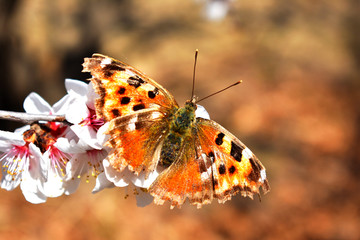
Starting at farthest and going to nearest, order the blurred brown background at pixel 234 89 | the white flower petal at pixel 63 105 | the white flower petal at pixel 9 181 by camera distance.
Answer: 1. the blurred brown background at pixel 234 89
2. the white flower petal at pixel 9 181
3. the white flower petal at pixel 63 105

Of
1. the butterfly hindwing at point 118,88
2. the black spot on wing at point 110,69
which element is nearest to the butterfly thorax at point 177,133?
the butterfly hindwing at point 118,88

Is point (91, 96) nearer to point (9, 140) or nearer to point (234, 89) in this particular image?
point (9, 140)

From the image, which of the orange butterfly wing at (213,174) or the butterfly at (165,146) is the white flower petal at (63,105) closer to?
the butterfly at (165,146)

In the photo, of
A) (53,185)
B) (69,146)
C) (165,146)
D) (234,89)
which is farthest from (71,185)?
(234,89)

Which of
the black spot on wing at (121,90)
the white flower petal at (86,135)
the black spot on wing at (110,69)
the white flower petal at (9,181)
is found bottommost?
the white flower petal at (9,181)

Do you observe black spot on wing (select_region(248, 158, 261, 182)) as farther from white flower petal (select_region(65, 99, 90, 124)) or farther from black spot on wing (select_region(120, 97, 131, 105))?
white flower petal (select_region(65, 99, 90, 124))

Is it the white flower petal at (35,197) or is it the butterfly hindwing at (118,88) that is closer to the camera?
the butterfly hindwing at (118,88)

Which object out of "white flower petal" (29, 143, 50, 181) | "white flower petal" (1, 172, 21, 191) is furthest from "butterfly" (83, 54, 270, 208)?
"white flower petal" (1, 172, 21, 191)

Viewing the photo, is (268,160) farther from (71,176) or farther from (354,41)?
(71,176)

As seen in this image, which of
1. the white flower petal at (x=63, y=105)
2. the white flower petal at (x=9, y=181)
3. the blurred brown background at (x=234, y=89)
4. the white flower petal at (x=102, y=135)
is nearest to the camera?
the white flower petal at (x=102, y=135)
